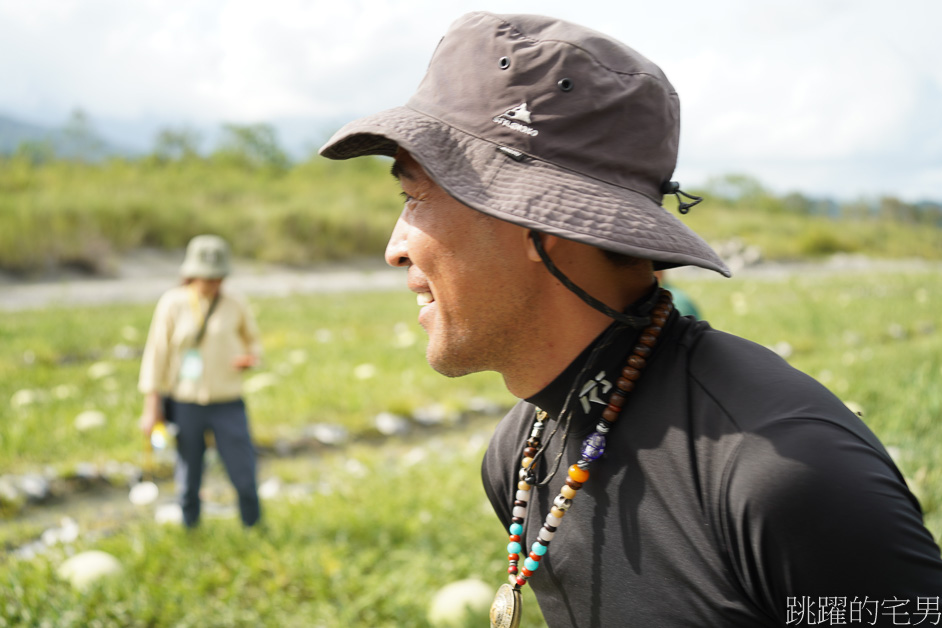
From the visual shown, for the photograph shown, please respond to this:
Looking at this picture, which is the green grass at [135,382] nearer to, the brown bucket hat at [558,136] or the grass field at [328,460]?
the grass field at [328,460]

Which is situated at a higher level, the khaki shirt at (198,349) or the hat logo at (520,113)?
the hat logo at (520,113)

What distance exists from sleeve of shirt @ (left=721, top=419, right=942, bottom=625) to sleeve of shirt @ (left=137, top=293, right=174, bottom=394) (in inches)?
153

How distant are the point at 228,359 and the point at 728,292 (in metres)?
12.2

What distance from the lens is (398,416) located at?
6.59 meters

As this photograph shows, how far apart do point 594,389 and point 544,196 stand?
0.34 m

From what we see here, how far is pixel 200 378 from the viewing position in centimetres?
425

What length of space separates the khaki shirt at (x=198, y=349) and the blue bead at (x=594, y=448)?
3420 millimetres

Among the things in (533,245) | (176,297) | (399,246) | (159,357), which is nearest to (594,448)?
(533,245)

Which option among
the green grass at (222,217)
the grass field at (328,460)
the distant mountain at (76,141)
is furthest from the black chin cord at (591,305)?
the distant mountain at (76,141)

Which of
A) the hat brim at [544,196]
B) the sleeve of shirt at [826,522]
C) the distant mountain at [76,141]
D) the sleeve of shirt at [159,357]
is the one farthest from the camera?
the distant mountain at [76,141]

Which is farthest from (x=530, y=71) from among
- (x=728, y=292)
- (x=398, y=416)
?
(x=728, y=292)

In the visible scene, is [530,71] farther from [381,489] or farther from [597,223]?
[381,489]

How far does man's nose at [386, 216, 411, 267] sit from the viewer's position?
4.52 ft

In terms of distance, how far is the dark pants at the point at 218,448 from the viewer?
4168 mm
